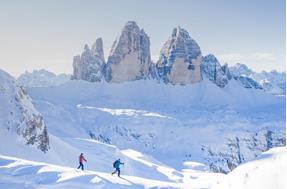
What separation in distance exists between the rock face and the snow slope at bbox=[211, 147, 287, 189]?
35494mm

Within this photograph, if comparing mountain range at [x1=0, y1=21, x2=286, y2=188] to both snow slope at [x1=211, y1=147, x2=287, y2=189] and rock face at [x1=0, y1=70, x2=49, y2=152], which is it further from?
snow slope at [x1=211, y1=147, x2=287, y2=189]

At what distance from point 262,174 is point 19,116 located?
1606 inches

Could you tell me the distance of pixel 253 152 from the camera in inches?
6511

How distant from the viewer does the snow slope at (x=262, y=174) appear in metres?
18.1

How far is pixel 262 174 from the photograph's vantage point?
1895 centimetres

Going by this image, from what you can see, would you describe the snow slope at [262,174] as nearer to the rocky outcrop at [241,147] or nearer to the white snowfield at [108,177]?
the white snowfield at [108,177]

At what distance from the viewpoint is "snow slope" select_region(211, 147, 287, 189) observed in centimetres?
1811

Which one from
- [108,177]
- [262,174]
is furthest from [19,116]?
[262,174]

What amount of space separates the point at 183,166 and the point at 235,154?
38130 millimetres

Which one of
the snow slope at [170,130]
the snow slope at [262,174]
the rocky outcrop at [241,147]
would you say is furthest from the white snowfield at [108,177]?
the rocky outcrop at [241,147]

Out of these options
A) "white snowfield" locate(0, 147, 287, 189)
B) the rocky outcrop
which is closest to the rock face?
"white snowfield" locate(0, 147, 287, 189)

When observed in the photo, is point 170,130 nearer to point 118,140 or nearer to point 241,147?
point 118,140

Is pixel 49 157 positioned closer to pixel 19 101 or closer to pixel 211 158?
pixel 19 101

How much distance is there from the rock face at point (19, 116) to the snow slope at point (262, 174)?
35.5m
